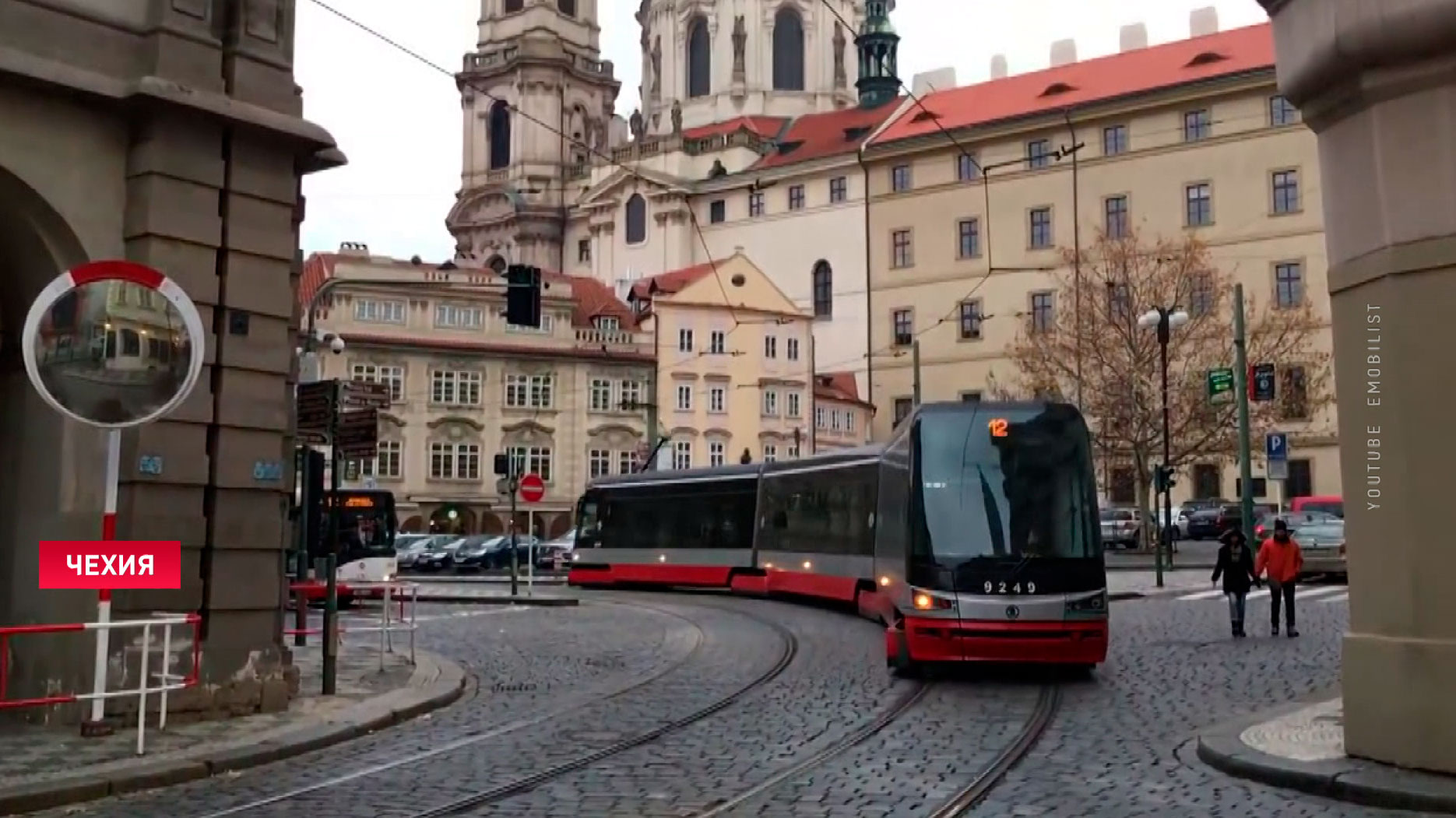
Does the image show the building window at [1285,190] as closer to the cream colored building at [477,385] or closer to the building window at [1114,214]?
the building window at [1114,214]

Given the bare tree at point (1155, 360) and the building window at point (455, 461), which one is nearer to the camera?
the bare tree at point (1155, 360)

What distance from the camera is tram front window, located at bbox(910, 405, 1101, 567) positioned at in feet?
50.4

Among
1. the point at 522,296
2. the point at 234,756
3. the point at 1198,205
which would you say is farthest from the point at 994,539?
the point at 1198,205

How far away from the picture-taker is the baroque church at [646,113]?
9669cm

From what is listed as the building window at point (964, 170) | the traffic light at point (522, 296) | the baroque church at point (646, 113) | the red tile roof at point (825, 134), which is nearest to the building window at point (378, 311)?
the baroque church at point (646, 113)

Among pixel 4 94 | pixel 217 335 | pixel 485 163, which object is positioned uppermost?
pixel 485 163

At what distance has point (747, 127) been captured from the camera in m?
97.3

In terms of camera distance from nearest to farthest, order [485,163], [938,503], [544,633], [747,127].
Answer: [938,503], [544,633], [747,127], [485,163]

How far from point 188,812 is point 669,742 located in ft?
13.3

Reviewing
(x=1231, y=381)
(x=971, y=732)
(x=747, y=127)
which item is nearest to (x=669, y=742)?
(x=971, y=732)

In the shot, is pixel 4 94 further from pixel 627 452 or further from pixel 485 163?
pixel 485 163

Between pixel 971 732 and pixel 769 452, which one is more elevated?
pixel 769 452

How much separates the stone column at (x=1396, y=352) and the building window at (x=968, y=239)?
68970 mm

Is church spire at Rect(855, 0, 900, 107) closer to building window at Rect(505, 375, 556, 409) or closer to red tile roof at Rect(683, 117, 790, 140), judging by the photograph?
red tile roof at Rect(683, 117, 790, 140)
